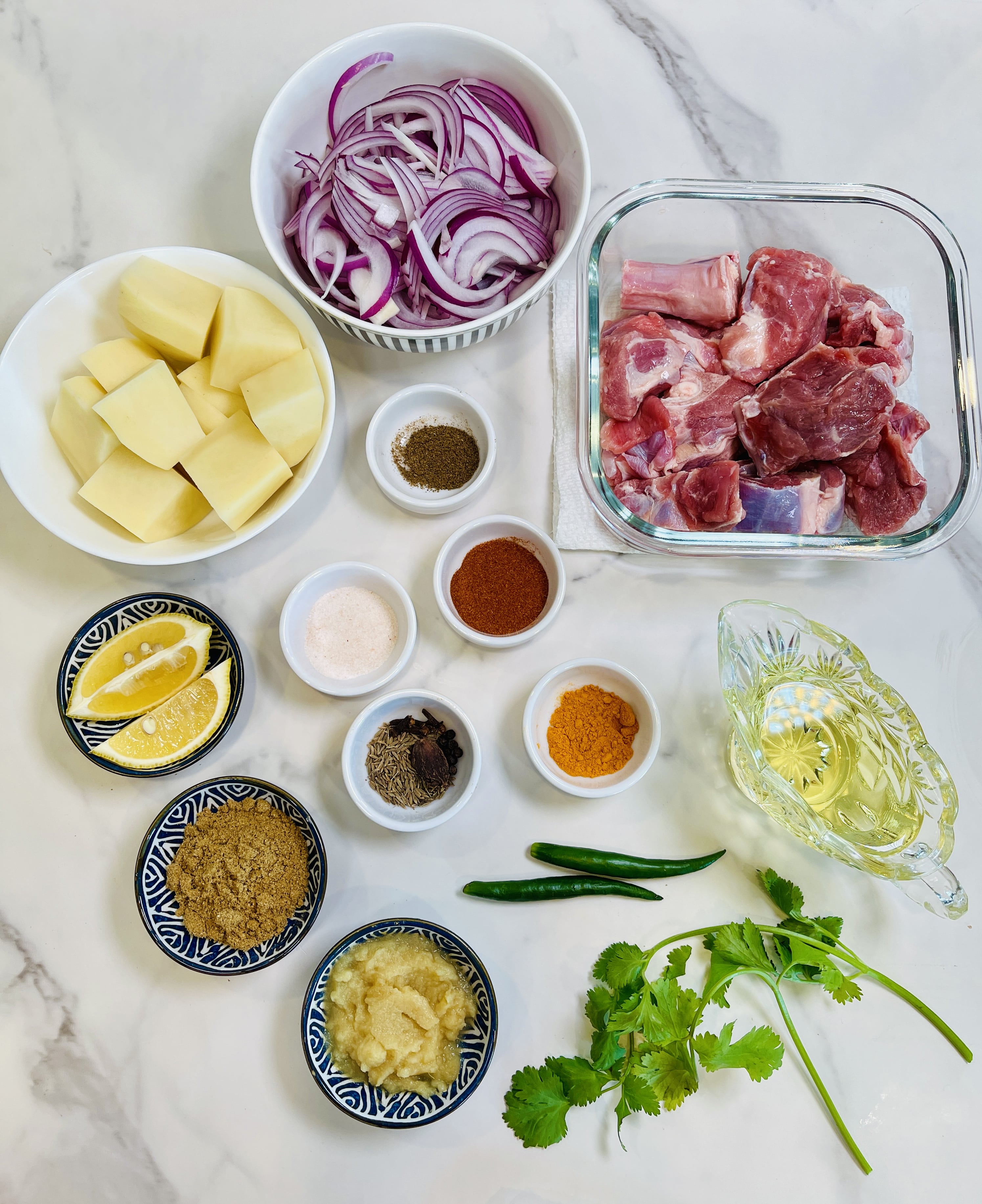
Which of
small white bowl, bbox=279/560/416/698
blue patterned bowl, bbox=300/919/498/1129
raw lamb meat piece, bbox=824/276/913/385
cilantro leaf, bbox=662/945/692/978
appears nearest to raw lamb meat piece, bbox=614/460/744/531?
raw lamb meat piece, bbox=824/276/913/385

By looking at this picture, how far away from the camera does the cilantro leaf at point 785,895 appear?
167 cm

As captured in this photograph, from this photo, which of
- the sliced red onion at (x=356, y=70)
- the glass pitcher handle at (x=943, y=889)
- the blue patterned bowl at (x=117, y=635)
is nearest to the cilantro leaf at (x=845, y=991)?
the glass pitcher handle at (x=943, y=889)

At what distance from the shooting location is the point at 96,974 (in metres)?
1.70

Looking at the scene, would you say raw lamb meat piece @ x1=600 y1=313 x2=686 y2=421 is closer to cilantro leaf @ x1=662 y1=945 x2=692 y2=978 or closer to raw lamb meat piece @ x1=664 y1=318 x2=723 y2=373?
raw lamb meat piece @ x1=664 y1=318 x2=723 y2=373

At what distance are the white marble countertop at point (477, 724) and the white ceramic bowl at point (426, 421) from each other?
0.07 m

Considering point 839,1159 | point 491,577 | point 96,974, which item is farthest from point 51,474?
point 839,1159

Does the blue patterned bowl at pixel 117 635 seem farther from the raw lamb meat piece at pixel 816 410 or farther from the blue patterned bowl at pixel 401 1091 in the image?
the raw lamb meat piece at pixel 816 410

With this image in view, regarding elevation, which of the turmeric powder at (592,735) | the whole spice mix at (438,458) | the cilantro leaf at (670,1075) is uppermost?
the whole spice mix at (438,458)

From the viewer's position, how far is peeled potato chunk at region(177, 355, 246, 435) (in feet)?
5.25

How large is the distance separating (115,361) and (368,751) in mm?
932

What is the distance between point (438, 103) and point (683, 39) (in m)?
0.72

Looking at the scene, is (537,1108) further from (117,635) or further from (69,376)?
(69,376)

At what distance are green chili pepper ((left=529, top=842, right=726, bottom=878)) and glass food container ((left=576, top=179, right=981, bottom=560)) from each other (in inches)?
25.6

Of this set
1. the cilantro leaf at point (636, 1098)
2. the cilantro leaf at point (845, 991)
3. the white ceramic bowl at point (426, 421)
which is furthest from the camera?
the white ceramic bowl at point (426, 421)
